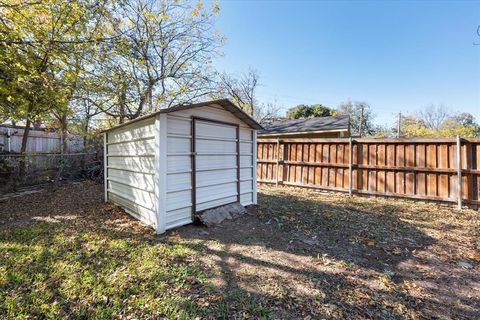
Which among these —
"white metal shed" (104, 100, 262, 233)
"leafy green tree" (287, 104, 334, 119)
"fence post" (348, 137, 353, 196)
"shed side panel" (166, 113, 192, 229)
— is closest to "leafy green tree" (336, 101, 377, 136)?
"leafy green tree" (287, 104, 334, 119)

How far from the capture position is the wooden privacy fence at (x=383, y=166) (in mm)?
5531

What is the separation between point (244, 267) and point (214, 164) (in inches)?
95.2

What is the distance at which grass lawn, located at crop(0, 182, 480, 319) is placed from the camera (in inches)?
83.4

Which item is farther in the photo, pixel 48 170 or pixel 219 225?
pixel 48 170

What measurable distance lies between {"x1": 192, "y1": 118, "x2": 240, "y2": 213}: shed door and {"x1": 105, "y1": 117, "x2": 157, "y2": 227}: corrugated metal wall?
2.66ft

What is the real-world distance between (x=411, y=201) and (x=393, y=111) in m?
23.0

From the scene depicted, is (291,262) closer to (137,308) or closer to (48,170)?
(137,308)

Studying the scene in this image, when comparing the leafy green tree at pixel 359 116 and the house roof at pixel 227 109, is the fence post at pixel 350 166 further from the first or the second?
the leafy green tree at pixel 359 116

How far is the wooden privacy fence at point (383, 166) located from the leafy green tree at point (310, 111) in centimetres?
1721

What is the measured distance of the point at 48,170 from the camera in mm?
7977

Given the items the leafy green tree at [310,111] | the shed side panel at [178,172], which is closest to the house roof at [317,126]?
the shed side panel at [178,172]

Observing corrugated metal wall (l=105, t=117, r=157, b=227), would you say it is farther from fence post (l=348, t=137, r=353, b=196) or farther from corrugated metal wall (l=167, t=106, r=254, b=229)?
fence post (l=348, t=137, r=353, b=196)

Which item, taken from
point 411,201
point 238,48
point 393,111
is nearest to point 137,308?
point 411,201

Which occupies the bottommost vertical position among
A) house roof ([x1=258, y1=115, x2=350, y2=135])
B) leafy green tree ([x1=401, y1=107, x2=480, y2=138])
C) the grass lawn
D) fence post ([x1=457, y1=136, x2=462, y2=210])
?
the grass lawn
